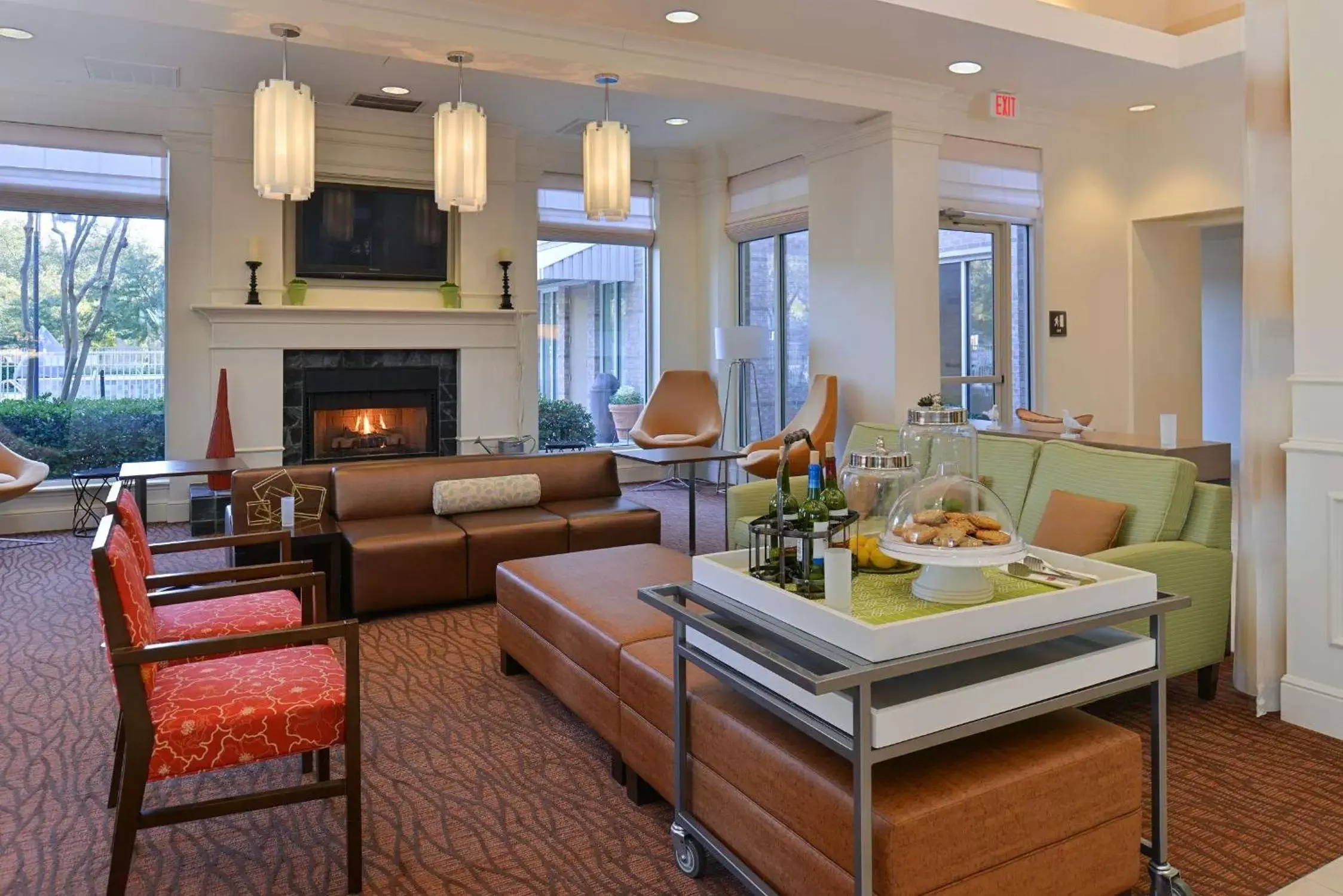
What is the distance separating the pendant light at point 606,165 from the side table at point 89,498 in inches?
143

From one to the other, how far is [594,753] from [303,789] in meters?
0.94

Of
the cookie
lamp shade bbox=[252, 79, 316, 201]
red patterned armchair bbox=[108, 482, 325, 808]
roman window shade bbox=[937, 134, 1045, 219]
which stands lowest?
red patterned armchair bbox=[108, 482, 325, 808]

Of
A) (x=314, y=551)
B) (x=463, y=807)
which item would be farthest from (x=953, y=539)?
(x=314, y=551)

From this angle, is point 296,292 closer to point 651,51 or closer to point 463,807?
point 651,51

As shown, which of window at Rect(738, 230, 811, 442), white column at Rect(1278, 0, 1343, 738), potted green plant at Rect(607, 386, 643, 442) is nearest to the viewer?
white column at Rect(1278, 0, 1343, 738)

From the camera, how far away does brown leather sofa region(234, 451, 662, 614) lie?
13.8ft

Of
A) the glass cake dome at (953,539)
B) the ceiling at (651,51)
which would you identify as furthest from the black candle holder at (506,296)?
the glass cake dome at (953,539)

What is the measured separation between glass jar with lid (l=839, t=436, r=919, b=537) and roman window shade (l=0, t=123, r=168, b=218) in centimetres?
625

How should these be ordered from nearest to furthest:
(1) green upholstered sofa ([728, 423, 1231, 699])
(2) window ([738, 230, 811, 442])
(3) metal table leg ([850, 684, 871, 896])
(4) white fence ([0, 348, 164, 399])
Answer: (3) metal table leg ([850, 684, 871, 896])
(1) green upholstered sofa ([728, 423, 1231, 699])
(4) white fence ([0, 348, 164, 399])
(2) window ([738, 230, 811, 442])

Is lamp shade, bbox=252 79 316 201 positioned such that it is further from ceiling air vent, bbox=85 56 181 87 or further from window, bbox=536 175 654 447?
window, bbox=536 175 654 447

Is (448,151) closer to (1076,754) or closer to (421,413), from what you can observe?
(421,413)

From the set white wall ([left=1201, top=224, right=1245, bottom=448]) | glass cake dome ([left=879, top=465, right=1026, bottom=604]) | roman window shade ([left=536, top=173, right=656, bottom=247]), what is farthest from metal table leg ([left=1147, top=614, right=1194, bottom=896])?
white wall ([left=1201, top=224, right=1245, bottom=448])

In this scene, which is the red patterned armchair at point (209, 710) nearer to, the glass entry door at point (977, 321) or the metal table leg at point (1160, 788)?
the metal table leg at point (1160, 788)

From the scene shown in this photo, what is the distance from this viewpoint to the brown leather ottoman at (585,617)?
258 centimetres
